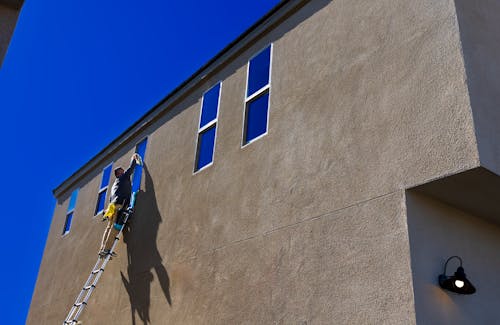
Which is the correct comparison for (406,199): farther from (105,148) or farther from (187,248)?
(105,148)

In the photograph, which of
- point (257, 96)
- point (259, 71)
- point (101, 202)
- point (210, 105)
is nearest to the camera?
point (257, 96)

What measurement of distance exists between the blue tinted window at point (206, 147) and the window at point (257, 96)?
0.86 meters

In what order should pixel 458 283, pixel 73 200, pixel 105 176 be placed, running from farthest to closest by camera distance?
pixel 73 200, pixel 105 176, pixel 458 283

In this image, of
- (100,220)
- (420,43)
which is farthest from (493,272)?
(100,220)

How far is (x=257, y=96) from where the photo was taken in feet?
24.5

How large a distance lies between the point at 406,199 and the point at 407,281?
75 centimetres

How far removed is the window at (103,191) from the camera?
11242mm

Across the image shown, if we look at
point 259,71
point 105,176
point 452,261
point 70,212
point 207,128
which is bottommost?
point 452,261

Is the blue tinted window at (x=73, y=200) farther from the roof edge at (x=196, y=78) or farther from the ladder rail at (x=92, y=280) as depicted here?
the ladder rail at (x=92, y=280)

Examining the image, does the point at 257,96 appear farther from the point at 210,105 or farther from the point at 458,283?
the point at 458,283

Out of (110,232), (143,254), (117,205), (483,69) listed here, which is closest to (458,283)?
(483,69)

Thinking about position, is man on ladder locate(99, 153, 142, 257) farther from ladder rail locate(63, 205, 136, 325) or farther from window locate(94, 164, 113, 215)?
window locate(94, 164, 113, 215)

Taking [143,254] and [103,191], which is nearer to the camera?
[143,254]

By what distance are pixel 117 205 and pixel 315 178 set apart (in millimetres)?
5064
